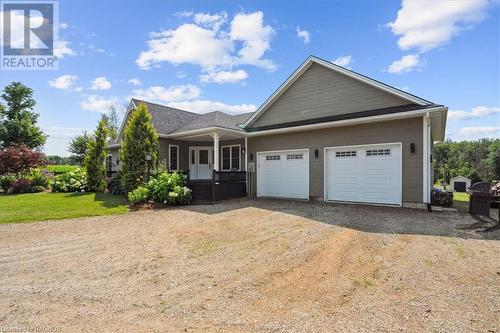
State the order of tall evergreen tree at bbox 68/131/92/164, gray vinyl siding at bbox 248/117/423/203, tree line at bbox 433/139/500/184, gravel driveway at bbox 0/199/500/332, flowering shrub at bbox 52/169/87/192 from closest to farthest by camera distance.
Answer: gravel driveway at bbox 0/199/500/332 < gray vinyl siding at bbox 248/117/423/203 < flowering shrub at bbox 52/169/87/192 < tall evergreen tree at bbox 68/131/92/164 < tree line at bbox 433/139/500/184

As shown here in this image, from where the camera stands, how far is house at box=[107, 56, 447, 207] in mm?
9461

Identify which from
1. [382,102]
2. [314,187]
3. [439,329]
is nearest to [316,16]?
[382,102]

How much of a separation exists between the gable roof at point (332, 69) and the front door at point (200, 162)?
12.7 feet

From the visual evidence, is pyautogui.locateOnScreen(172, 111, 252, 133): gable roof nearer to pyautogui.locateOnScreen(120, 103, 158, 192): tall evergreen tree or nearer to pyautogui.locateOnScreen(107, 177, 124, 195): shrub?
pyautogui.locateOnScreen(120, 103, 158, 192): tall evergreen tree

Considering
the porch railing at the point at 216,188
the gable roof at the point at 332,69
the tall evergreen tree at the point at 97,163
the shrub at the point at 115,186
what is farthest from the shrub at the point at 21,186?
the gable roof at the point at 332,69

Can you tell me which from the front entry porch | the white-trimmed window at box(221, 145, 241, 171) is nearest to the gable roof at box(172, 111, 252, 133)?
the front entry porch

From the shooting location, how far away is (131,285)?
3812 mm

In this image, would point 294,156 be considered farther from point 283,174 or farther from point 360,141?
point 360,141

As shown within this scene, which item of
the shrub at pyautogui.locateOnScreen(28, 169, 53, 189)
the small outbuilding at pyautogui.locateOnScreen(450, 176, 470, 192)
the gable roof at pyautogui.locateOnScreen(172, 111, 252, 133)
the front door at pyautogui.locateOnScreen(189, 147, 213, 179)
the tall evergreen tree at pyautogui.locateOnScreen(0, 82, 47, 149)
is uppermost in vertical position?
the tall evergreen tree at pyautogui.locateOnScreen(0, 82, 47, 149)

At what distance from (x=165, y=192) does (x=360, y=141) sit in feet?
26.5

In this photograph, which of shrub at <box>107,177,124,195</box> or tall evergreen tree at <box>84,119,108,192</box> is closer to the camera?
shrub at <box>107,177,124,195</box>

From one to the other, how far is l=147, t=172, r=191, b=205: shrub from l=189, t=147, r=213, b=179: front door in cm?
502

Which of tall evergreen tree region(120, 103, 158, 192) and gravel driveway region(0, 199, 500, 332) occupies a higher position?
tall evergreen tree region(120, 103, 158, 192)

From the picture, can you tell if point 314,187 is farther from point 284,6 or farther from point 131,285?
point 131,285
